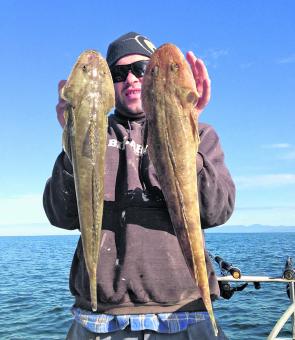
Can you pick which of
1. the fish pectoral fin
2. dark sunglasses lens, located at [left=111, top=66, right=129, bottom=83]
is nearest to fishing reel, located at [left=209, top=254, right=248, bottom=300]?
dark sunglasses lens, located at [left=111, top=66, right=129, bottom=83]

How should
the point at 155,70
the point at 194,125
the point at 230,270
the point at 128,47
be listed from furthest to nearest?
1. the point at 230,270
2. the point at 128,47
3. the point at 155,70
4. the point at 194,125

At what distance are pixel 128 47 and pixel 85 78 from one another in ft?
4.69

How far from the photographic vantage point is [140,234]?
419cm

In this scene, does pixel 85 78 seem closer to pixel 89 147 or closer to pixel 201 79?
pixel 89 147

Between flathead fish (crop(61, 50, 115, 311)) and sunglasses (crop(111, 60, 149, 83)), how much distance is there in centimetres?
106

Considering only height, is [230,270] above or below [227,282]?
above

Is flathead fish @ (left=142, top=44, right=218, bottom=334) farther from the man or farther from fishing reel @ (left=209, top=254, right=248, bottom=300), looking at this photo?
fishing reel @ (left=209, top=254, right=248, bottom=300)

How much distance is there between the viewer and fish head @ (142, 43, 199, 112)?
3625 mm

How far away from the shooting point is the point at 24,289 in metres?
34.8

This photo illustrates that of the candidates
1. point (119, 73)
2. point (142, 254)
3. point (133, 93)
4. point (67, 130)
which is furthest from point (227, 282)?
point (67, 130)

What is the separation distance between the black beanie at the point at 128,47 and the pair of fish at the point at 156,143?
1.22 m

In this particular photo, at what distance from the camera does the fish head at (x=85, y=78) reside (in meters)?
3.59

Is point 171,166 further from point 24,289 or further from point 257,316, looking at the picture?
point 24,289

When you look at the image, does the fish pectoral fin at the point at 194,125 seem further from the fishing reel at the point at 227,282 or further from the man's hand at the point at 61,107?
the fishing reel at the point at 227,282
